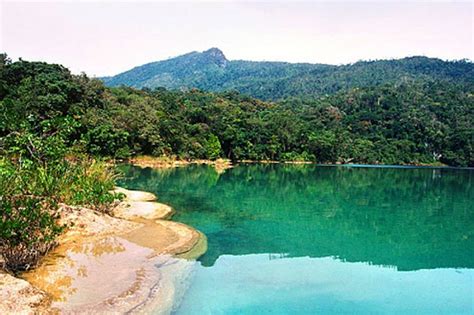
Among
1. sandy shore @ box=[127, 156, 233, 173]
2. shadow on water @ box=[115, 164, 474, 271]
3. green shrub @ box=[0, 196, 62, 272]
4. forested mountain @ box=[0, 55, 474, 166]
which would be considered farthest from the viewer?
sandy shore @ box=[127, 156, 233, 173]

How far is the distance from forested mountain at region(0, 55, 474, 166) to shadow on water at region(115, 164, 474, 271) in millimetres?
5237

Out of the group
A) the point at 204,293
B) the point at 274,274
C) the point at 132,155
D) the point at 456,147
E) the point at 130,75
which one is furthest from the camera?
the point at 130,75

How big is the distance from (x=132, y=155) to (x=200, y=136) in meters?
9.52

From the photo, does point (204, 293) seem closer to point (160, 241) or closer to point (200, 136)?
point (160, 241)

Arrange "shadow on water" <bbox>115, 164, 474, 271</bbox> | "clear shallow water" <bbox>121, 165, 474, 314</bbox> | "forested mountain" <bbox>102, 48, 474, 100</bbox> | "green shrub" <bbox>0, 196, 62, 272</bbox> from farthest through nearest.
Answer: "forested mountain" <bbox>102, 48, 474, 100</bbox> < "shadow on water" <bbox>115, 164, 474, 271</bbox> < "clear shallow water" <bbox>121, 165, 474, 314</bbox> < "green shrub" <bbox>0, 196, 62, 272</bbox>

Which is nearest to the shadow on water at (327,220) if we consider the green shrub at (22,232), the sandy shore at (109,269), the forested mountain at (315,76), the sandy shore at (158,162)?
the sandy shore at (109,269)

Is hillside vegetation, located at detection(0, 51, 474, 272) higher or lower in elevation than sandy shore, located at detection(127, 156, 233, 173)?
higher

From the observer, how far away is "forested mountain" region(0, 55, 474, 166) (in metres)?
32.1

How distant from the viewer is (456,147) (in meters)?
62.4

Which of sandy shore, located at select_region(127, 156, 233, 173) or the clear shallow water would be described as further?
sandy shore, located at select_region(127, 156, 233, 173)

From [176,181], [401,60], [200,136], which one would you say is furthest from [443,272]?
[401,60]

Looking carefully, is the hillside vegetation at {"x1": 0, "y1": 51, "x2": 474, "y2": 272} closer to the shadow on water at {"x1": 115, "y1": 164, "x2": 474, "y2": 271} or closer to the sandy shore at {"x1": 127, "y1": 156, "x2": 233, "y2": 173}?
the sandy shore at {"x1": 127, "y1": 156, "x2": 233, "y2": 173}

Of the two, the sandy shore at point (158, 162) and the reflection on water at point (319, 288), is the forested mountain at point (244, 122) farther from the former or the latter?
the reflection on water at point (319, 288)

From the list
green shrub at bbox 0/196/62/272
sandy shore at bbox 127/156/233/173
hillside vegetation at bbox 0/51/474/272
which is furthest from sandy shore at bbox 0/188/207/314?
sandy shore at bbox 127/156/233/173
